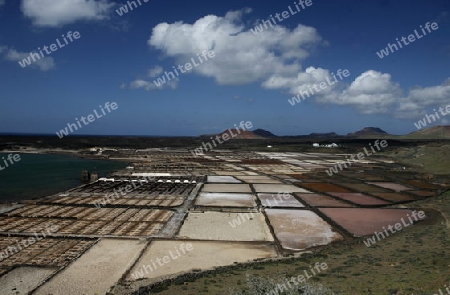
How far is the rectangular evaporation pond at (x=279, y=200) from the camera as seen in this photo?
75.3 ft

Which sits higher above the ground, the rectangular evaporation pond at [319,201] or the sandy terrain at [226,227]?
the sandy terrain at [226,227]

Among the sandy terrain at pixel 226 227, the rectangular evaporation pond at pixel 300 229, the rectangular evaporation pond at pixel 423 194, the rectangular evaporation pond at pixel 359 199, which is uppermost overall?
the sandy terrain at pixel 226 227

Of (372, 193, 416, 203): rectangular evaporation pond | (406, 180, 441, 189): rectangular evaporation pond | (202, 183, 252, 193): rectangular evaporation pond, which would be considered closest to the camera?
(372, 193, 416, 203): rectangular evaporation pond

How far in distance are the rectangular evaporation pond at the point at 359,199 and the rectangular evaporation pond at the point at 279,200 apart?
12.9 ft

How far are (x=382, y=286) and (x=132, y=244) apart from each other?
9438 mm

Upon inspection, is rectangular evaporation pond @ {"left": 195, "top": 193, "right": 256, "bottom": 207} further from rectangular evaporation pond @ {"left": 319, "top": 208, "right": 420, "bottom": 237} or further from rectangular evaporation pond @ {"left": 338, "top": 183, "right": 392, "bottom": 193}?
rectangular evaporation pond @ {"left": 338, "top": 183, "right": 392, "bottom": 193}

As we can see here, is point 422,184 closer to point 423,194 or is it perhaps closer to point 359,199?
point 423,194

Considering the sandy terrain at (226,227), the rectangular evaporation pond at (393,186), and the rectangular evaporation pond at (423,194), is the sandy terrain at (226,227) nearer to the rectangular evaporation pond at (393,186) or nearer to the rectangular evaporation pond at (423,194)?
the rectangular evaporation pond at (423,194)

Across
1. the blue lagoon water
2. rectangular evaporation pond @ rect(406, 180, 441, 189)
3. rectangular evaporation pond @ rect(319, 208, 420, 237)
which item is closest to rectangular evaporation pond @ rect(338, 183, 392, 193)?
rectangular evaporation pond @ rect(406, 180, 441, 189)

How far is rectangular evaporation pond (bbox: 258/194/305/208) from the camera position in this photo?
22.9 metres

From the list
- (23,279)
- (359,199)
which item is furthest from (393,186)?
(23,279)

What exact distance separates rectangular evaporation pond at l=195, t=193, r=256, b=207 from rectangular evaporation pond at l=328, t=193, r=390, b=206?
7.01 meters

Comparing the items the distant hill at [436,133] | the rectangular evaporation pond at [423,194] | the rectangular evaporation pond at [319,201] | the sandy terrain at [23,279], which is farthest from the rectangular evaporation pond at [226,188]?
the distant hill at [436,133]

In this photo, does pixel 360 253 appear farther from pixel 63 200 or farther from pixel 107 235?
pixel 63 200
